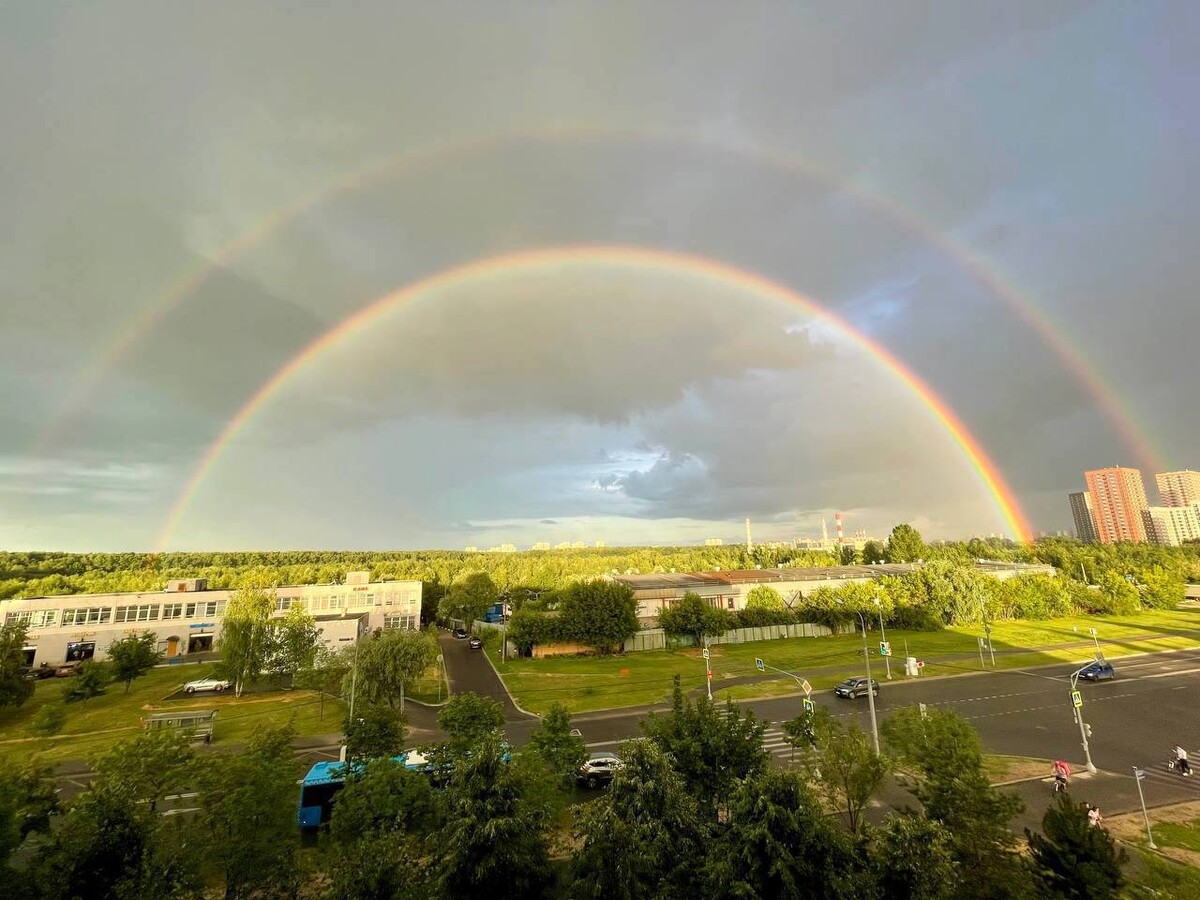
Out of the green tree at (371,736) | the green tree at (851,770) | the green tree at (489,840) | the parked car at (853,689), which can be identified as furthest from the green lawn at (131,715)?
the parked car at (853,689)

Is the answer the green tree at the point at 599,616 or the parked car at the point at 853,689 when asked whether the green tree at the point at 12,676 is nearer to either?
the green tree at the point at 599,616

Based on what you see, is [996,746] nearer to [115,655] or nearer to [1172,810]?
[1172,810]

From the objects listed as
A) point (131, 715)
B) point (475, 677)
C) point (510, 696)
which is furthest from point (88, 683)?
point (510, 696)

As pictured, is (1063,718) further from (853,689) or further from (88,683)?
(88,683)

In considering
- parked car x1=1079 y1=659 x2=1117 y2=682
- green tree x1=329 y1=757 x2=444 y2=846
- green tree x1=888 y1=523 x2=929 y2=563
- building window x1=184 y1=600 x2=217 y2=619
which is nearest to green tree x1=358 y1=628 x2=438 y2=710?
green tree x1=329 y1=757 x2=444 y2=846

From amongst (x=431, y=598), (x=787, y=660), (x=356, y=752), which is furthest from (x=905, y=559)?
(x=356, y=752)

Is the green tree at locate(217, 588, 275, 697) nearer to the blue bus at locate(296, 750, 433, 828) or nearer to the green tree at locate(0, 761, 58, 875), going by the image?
the blue bus at locate(296, 750, 433, 828)
